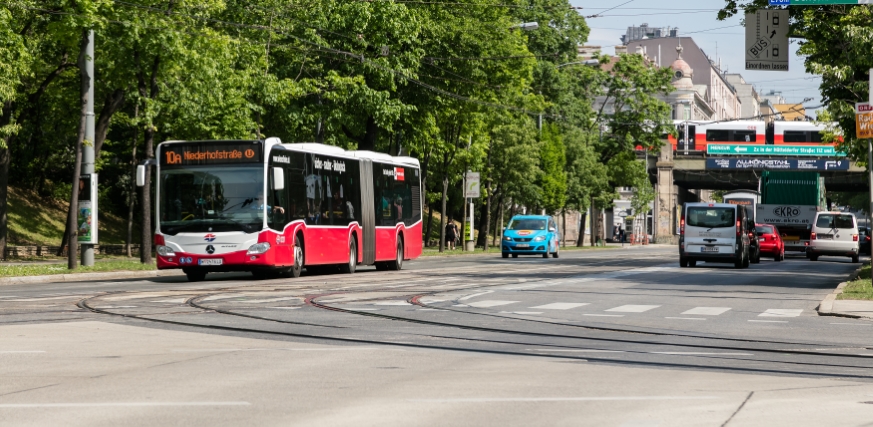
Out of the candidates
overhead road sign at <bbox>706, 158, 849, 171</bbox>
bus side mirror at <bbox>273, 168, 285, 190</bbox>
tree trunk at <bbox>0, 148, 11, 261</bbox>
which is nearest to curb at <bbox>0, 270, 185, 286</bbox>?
bus side mirror at <bbox>273, 168, 285, 190</bbox>

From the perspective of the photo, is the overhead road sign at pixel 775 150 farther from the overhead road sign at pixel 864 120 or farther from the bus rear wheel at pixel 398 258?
the overhead road sign at pixel 864 120

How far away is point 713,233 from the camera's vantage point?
38.8m

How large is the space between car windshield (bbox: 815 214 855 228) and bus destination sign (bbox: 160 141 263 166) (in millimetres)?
29879

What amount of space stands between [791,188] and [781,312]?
42.4 metres

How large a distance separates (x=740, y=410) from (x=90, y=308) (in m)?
11.9

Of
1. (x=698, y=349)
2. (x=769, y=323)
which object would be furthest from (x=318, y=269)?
(x=698, y=349)

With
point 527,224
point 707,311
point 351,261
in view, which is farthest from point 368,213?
point 527,224

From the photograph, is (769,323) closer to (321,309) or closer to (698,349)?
(698,349)

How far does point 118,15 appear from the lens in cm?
3284

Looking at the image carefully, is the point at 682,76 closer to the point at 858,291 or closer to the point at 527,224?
the point at 527,224

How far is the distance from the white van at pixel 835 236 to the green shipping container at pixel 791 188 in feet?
27.0

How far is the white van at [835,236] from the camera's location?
50.2 meters

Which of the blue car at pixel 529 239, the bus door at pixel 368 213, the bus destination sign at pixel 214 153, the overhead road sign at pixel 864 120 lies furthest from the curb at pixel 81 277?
the blue car at pixel 529 239

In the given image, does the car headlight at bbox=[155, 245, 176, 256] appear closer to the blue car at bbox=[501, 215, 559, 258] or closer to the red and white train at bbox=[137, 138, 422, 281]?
the red and white train at bbox=[137, 138, 422, 281]
